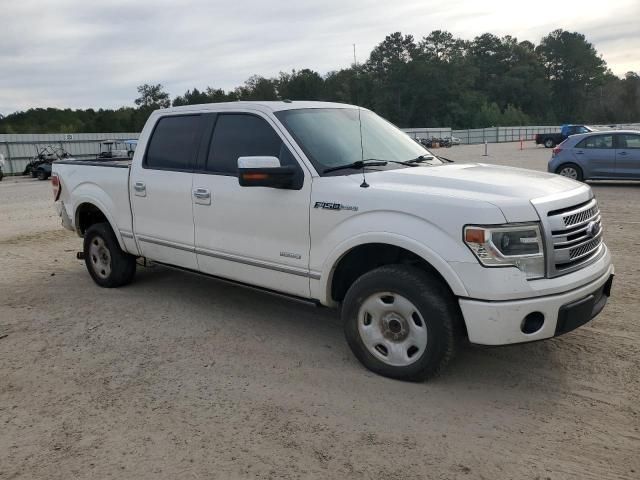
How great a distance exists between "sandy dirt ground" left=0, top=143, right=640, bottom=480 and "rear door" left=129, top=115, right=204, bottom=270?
0.65 metres

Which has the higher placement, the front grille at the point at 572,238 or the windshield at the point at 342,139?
the windshield at the point at 342,139

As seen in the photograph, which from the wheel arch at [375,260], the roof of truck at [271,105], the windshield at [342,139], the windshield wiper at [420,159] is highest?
the roof of truck at [271,105]

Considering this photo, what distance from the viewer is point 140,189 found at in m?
5.69

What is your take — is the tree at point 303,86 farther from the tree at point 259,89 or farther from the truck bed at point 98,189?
the truck bed at point 98,189

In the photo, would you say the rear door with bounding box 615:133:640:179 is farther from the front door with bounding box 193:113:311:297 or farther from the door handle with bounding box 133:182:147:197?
the door handle with bounding box 133:182:147:197

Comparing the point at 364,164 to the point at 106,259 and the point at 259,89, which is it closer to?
the point at 106,259

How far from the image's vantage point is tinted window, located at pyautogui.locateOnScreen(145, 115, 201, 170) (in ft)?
17.5

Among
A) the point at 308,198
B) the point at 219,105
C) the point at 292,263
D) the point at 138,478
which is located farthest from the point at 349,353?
the point at 219,105

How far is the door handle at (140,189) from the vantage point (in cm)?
564

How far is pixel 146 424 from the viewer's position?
3.52m

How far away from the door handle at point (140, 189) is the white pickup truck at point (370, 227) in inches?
1.2

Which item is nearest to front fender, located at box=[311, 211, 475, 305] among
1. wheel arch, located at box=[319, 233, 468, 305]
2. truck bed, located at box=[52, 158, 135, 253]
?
wheel arch, located at box=[319, 233, 468, 305]

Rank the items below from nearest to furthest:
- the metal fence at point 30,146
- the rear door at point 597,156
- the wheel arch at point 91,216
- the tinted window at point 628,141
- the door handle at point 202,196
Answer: the door handle at point 202,196 < the wheel arch at point 91,216 < the tinted window at point 628,141 < the rear door at point 597,156 < the metal fence at point 30,146

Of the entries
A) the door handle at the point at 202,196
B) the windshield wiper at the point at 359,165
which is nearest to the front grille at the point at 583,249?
the windshield wiper at the point at 359,165
